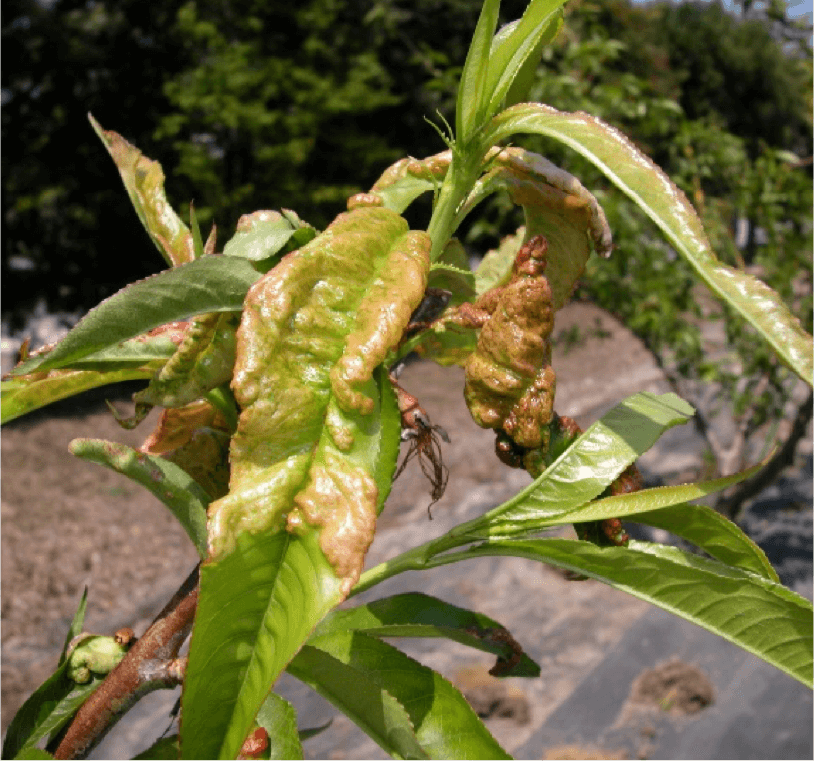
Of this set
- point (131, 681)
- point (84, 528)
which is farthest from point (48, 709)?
point (84, 528)

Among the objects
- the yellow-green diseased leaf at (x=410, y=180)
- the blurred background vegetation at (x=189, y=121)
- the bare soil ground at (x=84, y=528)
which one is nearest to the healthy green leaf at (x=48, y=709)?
the yellow-green diseased leaf at (x=410, y=180)

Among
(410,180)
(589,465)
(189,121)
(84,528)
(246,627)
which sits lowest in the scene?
(84,528)

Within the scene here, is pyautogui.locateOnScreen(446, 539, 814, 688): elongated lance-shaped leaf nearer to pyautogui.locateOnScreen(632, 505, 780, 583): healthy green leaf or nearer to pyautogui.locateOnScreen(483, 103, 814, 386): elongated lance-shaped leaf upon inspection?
pyautogui.locateOnScreen(632, 505, 780, 583): healthy green leaf

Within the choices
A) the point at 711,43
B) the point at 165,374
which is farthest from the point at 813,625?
the point at 711,43

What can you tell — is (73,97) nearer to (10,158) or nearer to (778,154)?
(10,158)

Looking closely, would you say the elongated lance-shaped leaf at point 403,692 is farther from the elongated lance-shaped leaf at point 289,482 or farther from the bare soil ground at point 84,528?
the bare soil ground at point 84,528

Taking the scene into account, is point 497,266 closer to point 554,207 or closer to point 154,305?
point 554,207
